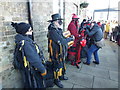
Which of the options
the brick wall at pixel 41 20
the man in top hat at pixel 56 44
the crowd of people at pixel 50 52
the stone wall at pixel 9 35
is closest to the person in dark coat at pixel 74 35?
the crowd of people at pixel 50 52

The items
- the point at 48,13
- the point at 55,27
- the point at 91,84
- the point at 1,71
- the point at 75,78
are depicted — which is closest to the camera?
the point at 1,71

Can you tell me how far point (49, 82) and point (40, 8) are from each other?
2.14 metres

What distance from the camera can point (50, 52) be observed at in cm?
281

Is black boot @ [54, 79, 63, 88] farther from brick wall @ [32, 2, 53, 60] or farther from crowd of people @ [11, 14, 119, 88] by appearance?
brick wall @ [32, 2, 53, 60]

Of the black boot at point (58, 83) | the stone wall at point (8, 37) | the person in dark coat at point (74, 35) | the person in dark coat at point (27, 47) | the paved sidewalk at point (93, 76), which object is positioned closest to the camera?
the person in dark coat at point (27, 47)

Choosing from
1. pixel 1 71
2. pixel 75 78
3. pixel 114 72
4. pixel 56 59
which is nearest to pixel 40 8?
pixel 56 59

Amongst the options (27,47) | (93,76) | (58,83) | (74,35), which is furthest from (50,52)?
(93,76)

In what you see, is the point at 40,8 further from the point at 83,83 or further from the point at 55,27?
the point at 83,83

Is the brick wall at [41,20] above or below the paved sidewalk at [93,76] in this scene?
above

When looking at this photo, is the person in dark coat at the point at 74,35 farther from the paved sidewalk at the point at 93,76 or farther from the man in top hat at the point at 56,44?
the man in top hat at the point at 56,44

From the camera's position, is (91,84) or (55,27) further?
(91,84)

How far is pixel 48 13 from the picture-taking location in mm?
3566

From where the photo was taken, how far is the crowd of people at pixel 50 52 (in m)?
1.90

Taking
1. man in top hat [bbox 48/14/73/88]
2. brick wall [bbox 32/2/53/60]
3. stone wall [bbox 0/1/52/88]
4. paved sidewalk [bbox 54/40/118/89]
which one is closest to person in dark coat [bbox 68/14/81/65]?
paved sidewalk [bbox 54/40/118/89]
